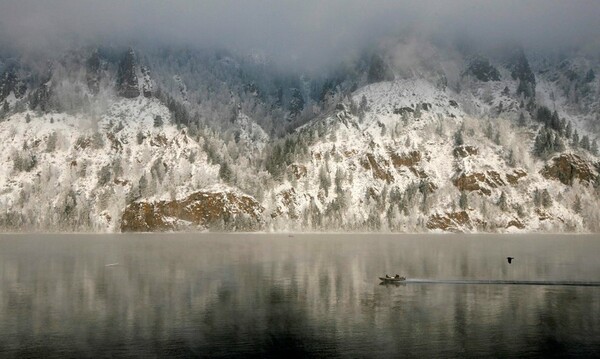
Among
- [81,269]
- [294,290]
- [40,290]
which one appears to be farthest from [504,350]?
[81,269]

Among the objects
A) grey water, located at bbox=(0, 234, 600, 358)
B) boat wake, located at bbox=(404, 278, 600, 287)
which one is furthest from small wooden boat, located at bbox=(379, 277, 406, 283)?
grey water, located at bbox=(0, 234, 600, 358)

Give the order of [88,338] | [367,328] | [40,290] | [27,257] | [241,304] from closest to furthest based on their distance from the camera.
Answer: [88,338] < [367,328] < [241,304] < [40,290] < [27,257]

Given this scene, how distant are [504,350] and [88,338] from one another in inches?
1731

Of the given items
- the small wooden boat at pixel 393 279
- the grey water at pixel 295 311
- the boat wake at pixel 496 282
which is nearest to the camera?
the grey water at pixel 295 311

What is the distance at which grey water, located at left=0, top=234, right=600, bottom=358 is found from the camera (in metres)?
62.4

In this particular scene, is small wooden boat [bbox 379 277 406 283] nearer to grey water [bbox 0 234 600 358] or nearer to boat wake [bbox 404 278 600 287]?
boat wake [bbox 404 278 600 287]

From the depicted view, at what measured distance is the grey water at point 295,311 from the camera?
6238 centimetres

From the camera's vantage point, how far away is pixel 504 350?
6144 cm

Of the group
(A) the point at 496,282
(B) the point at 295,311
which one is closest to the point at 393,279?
(A) the point at 496,282

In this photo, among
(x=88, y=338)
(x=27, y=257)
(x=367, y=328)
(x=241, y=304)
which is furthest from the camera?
(x=27, y=257)

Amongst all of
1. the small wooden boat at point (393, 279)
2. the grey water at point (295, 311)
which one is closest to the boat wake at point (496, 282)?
the grey water at point (295, 311)

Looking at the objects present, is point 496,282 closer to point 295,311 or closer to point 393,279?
point 393,279

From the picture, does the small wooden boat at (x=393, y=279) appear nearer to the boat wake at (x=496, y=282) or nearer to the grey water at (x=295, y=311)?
the boat wake at (x=496, y=282)

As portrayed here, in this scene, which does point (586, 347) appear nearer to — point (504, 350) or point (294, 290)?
point (504, 350)
